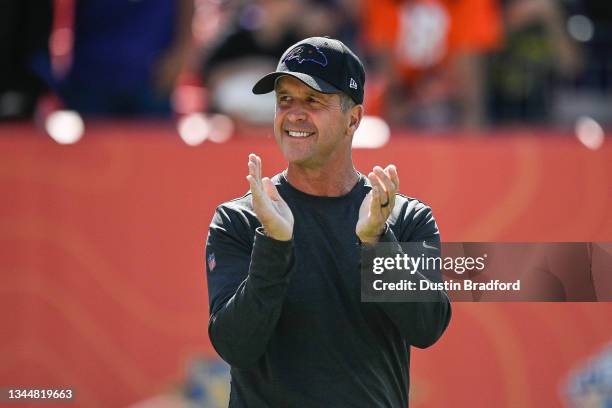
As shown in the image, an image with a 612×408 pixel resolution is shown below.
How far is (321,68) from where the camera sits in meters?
3.63

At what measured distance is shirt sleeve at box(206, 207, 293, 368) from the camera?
3342mm

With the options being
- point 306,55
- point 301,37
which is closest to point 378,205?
point 306,55

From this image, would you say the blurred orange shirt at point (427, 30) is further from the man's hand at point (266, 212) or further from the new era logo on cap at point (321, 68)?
the man's hand at point (266, 212)

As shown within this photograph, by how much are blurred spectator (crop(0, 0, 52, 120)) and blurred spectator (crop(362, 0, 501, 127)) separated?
2.02 m

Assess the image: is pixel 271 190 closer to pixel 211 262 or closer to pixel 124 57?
pixel 211 262

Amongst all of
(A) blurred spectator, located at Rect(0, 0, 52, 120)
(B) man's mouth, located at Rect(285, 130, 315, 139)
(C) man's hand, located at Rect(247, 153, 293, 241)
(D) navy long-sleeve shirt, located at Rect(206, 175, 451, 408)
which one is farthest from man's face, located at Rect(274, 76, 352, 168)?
(A) blurred spectator, located at Rect(0, 0, 52, 120)

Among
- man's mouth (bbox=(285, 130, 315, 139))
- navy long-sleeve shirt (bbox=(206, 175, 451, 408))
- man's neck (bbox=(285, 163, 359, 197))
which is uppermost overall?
man's mouth (bbox=(285, 130, 315, 139))

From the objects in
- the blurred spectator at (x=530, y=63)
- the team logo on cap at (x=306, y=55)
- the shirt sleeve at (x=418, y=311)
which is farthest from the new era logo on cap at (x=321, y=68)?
the blurred spectator at (x=530, y=63)

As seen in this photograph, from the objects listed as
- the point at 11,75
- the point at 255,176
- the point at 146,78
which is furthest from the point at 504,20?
the point at 255,176

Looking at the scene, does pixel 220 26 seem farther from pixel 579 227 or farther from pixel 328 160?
pixel 328 160

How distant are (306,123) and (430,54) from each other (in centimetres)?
394

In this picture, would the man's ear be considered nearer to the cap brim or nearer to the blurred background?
the cap brim

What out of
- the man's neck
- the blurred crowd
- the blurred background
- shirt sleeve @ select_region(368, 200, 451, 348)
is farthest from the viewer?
the blurred crowd

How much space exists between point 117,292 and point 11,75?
148 cm
